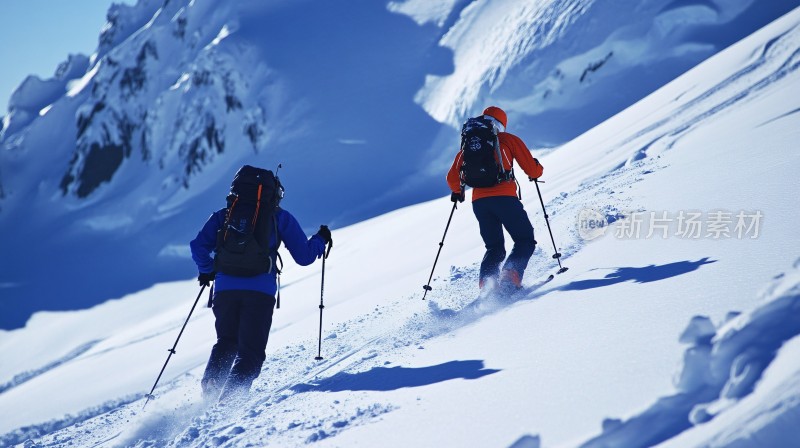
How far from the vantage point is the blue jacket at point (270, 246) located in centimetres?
458

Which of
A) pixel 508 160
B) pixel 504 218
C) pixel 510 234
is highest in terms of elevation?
pixel 508 160

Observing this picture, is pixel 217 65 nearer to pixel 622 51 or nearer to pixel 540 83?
pixel 540 83

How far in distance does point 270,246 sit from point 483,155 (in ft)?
6.18

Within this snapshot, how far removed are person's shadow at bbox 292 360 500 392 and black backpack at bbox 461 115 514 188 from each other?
A: 191 centimetres

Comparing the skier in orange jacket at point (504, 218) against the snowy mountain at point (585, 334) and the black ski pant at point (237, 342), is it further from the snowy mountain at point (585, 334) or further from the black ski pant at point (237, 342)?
the black ski pant at point (237, 342)

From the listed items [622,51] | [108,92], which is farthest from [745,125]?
[108,92]

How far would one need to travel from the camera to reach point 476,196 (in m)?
5.66

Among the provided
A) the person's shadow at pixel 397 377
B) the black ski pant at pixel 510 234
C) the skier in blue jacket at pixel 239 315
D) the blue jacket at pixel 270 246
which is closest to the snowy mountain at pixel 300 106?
the black ski pant at pixel 510 234

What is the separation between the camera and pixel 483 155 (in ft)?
17.7

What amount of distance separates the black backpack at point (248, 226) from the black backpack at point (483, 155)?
5.56 feet

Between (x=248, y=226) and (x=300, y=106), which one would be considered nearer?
(x=248, y=226)

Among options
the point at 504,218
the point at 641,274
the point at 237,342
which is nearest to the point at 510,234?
the point at 504,218

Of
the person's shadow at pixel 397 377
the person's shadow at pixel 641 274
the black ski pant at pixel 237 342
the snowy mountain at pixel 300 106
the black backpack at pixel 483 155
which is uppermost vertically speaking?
the snowy mountain at pixel 300 106

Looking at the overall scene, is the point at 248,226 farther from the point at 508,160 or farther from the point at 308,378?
the point at 508,160
